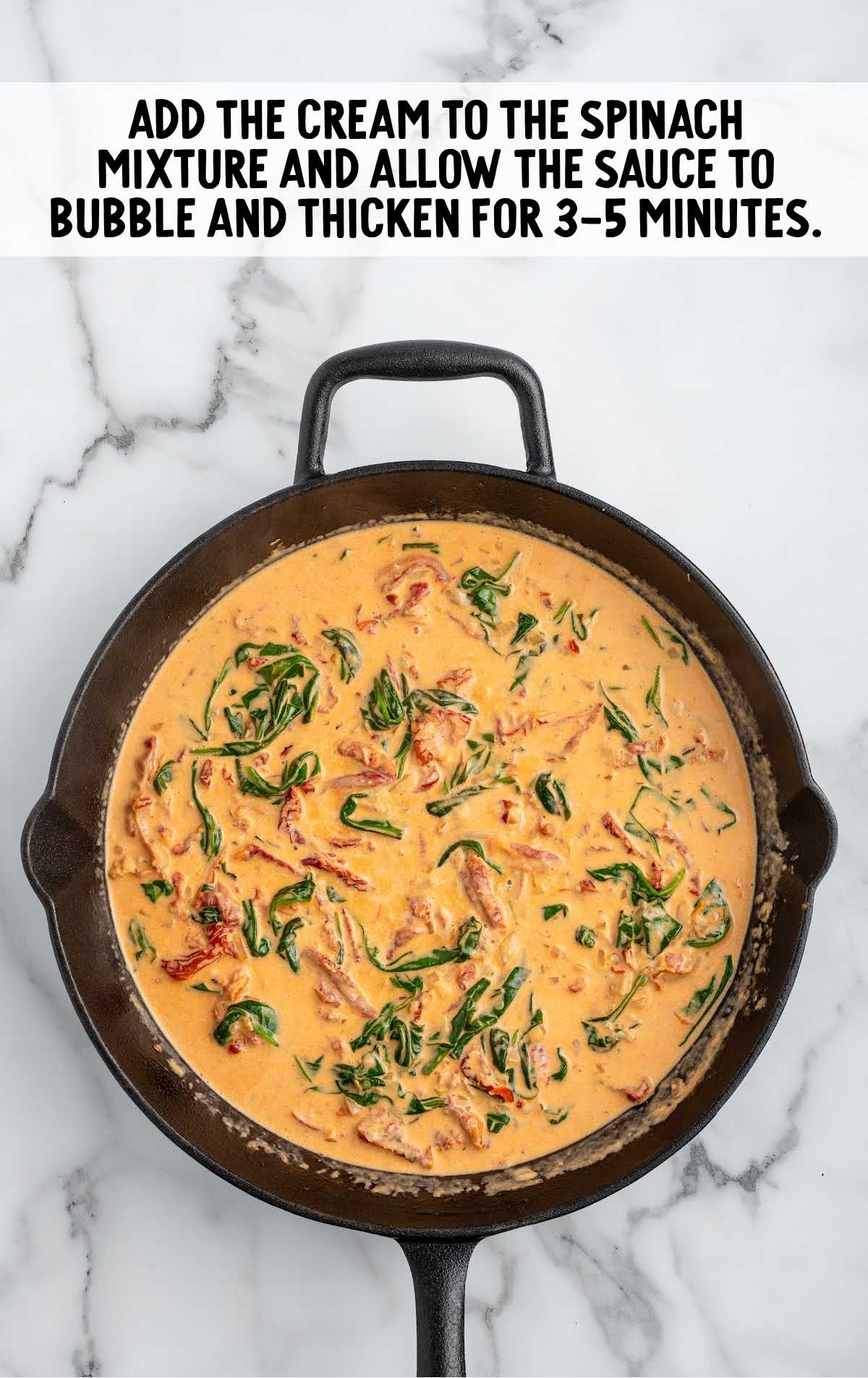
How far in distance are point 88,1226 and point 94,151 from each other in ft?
9.83

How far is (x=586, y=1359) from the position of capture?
144 inches

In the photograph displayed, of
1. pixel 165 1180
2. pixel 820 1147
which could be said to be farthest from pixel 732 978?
pixel 165 1180

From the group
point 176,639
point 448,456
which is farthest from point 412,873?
point 448,456

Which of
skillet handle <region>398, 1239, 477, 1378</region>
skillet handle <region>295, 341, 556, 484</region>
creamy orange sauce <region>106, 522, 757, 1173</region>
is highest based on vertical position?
skillet handle <region>295, 341, 556, 484</region>

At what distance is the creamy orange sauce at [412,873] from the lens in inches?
136

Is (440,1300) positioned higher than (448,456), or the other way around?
(448,456)

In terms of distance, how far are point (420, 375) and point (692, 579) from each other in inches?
33.7

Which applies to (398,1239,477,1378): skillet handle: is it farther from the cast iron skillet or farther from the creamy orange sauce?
the creamy orange sauce

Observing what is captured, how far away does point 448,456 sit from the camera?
375 cm

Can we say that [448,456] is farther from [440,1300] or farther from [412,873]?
[440,1300]

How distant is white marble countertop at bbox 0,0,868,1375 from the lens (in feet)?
11.9

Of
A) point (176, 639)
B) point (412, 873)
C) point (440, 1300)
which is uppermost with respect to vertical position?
point (176, 639)

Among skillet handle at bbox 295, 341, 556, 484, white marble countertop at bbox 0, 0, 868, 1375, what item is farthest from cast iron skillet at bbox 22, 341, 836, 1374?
white marble countertop at bbox 0, 0, 868, 1375

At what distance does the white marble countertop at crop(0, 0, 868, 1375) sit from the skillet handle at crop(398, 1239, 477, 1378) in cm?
42
